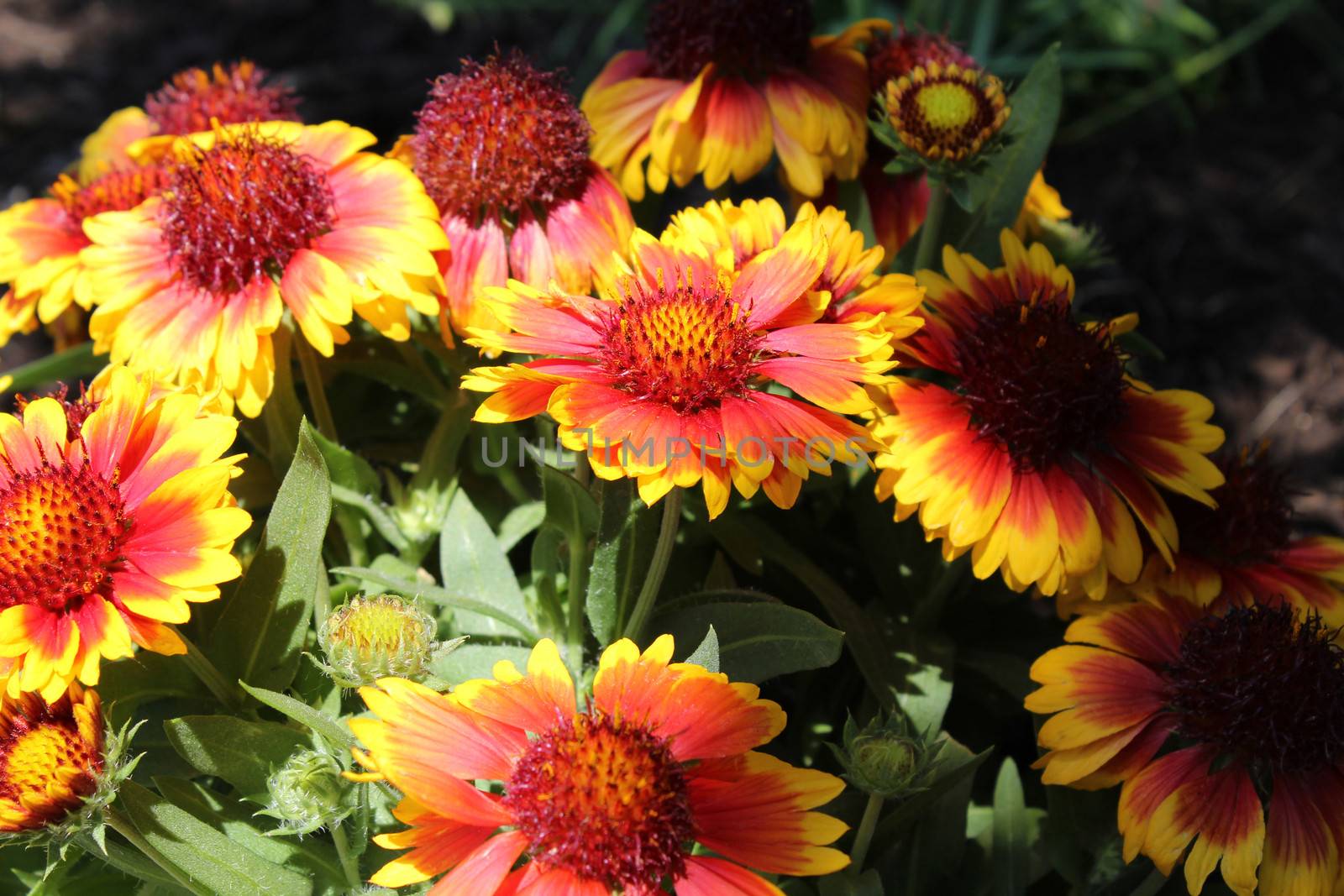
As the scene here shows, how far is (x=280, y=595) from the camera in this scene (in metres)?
1.40

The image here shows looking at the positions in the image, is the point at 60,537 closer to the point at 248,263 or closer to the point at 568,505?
the point at 248,263

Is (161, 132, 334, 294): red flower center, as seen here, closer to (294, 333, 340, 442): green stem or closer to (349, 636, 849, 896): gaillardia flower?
(294, 333, 340, 442): green stem

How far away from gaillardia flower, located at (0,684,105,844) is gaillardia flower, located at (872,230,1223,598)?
33.5 inches

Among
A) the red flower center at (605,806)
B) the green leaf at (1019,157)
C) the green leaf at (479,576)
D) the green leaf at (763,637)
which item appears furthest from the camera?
the green leaf at (1019,157)

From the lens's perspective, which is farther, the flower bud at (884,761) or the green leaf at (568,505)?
the green leaf at (568,505)

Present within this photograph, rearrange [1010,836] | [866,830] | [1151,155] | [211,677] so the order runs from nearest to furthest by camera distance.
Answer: [866,830] < [211,677] < [1010,836] < [1151,155]

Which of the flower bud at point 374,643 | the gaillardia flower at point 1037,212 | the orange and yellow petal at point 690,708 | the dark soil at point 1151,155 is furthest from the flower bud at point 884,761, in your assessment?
the dark soil at point 1151,155

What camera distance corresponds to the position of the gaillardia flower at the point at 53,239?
1.61 m

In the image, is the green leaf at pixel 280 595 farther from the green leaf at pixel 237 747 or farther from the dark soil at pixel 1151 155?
the dark soil at pixel 1151 155

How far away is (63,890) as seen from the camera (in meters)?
1.37

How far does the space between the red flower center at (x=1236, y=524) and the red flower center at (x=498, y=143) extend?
3.02 ft

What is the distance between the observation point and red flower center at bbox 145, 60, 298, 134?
1.88 metres

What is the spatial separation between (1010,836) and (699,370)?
0.76 m

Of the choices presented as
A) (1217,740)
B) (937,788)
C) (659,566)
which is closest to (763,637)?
(659,566)
